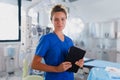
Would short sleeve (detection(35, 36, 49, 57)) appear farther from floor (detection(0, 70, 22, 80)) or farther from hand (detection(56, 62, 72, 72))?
floor (detection(0, 70, 22, 80))

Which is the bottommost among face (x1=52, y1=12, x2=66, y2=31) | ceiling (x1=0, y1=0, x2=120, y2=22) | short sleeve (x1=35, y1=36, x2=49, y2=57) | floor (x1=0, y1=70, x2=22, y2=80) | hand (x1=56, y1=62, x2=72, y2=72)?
floor (x1=0, y1=70, x2=22, y2=80)

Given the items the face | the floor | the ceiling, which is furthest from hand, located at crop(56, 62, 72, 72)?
the floor

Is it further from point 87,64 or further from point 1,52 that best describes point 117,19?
point 1,52

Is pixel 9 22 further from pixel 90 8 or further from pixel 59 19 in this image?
pixel 59 19

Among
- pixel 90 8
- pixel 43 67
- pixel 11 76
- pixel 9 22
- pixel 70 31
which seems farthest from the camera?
pixel 70 31

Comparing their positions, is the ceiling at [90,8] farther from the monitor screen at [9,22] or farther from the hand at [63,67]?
the hand at [63,67]

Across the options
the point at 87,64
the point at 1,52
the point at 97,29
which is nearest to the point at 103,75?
the point at 87,64

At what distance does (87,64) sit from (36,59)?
72.4 inches

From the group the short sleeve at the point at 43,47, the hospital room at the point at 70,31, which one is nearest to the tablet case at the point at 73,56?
the short sleeve at the point at 43,47

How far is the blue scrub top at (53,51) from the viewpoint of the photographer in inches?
41.1

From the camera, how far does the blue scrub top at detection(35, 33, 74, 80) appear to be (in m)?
1.04

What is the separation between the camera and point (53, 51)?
1.06m

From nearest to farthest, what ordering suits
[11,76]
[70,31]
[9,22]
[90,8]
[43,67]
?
[43,67]
[11,76]
[9,22]
[90,8]
[70,31]

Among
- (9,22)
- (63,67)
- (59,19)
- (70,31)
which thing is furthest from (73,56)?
(70,31)
